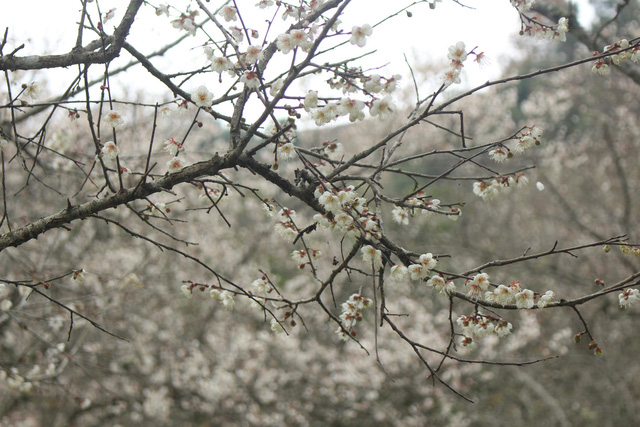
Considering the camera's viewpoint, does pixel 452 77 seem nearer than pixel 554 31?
Yes

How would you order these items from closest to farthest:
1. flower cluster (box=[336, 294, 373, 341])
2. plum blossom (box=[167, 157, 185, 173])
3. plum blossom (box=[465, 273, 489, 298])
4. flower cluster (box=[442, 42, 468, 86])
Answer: plum blossom (box=[465, 273, 489, 298]), flower cluster (box=[442, 42, 468, 86]), plum blossom (box=[167, 157, 185, 173]), flower cluster (box=[336, 294, 373, 341])

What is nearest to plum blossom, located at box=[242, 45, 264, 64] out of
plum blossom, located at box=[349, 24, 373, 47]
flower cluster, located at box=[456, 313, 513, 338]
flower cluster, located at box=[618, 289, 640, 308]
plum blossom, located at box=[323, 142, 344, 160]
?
plum blossom, located at box=[349, 24, 373, 47]

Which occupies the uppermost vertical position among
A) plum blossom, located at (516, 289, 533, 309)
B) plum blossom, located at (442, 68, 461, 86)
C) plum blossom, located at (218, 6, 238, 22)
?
plum blossom, located at (218, 6, 238, 22)

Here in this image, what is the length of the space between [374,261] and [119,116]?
1.19 meters

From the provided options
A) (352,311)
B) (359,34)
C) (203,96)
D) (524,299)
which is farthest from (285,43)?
(524,299)

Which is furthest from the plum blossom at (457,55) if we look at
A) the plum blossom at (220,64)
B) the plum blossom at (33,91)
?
the plum blossom at (33,91)

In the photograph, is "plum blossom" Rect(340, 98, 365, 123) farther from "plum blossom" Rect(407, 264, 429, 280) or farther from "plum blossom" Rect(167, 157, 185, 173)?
"plum blossom" Rect(167, 157, 185, 173)

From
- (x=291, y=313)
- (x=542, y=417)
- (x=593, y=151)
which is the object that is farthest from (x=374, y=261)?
(x=593, y=151)

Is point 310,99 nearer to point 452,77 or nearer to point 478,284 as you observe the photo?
point 452,77

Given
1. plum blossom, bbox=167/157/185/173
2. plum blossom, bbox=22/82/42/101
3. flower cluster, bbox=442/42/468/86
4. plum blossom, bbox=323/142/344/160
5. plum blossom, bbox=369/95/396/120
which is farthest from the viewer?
plum blossom, bbox=323/142/344/160

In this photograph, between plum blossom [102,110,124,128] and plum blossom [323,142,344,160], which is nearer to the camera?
plum blossom [102,110,124,128]

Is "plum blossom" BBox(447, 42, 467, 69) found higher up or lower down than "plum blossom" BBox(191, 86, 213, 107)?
higher up

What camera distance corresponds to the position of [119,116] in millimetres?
2104

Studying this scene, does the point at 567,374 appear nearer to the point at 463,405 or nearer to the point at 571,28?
the point at 463,405
